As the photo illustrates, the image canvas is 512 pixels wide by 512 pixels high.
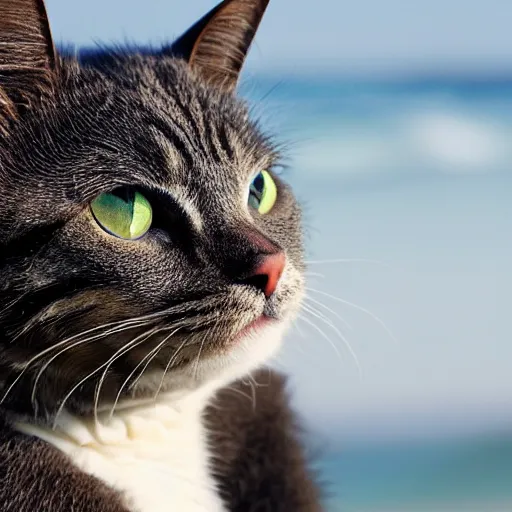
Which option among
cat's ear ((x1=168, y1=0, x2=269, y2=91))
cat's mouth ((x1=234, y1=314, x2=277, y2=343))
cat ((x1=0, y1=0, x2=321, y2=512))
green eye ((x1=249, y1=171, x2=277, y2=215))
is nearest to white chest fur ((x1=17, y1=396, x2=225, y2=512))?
cat ((x1=0, y1=0, x2=321, y2=512))

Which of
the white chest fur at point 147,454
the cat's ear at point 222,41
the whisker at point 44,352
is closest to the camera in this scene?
the whisker at point 44,352

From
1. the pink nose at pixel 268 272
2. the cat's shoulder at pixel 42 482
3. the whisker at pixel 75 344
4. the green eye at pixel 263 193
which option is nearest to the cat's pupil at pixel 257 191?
the green eye at pixel 263 193

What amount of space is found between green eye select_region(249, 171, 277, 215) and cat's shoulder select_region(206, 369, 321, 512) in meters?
0.25

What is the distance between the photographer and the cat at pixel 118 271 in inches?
34.8

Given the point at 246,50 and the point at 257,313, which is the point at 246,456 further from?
the point at 246,50

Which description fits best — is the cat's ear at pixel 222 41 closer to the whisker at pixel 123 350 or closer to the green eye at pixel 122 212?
the green eye at pixel 122 212

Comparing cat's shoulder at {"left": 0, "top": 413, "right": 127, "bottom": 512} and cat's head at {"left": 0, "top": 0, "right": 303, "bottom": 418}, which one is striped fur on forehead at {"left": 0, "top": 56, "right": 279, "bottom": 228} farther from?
cat's shoulder at {"left": 0, "top": 413, "right": 127, "bottom": 512}

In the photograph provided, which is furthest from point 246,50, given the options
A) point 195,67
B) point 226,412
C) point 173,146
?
point 226,412

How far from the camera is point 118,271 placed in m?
0.88

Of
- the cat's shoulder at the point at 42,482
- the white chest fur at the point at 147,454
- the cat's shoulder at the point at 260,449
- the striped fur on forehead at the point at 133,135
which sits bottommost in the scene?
the cat's shoulder at the point at 260,449

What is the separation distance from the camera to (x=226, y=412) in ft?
4.10

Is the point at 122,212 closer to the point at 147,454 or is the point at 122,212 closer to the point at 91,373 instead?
the point at 91,373

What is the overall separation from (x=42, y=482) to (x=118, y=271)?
249 millimetres

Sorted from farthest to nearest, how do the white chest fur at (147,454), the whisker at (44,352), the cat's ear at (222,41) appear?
the cat's ear at (222,41) < the white chest fur at (147,454) < the whisker at (44,352)
